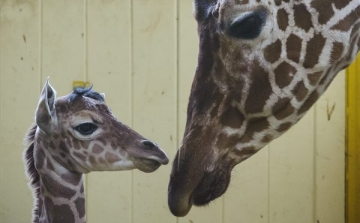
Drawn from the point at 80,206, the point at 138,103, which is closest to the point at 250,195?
the point at 138,103

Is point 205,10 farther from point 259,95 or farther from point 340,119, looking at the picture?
point 340,119

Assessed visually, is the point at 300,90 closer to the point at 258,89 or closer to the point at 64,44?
the point at 258,89

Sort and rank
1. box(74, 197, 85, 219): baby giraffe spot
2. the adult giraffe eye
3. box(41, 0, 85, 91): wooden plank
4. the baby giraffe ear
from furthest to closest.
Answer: box(41, 0, 85, 91): wooden plank → box(74, 197, 85, 219): baby giraffe spot → the baby giraffe ear → the adult giraffe eye

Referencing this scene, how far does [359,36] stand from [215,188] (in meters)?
0.30

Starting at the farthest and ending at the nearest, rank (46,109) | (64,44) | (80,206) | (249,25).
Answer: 1. (64,44)
2. (80,206)
3. (46,109)
4. (249,25)

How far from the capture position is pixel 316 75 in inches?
39.9

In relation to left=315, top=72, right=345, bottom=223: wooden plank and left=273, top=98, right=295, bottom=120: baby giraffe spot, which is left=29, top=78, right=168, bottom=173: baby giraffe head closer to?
left=273, top=98, right=295, bottom=120: baby giraffe spot

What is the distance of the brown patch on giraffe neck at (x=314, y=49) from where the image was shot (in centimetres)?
100

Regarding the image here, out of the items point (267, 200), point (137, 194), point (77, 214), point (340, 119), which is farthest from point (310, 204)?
point (77, 214)

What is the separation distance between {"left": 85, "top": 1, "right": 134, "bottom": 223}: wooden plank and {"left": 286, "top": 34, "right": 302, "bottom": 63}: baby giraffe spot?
142 cm

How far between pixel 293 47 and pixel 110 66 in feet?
4.73

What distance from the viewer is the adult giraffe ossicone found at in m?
0.99

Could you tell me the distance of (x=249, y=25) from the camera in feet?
3.20

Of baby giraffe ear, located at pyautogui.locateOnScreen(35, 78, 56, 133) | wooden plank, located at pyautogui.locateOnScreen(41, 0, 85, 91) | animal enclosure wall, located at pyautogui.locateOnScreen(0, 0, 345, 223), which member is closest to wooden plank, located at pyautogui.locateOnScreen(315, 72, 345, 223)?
animal enclosure wall, located at pyautogui.locateOnScreen(0, 0, 345, 223)
